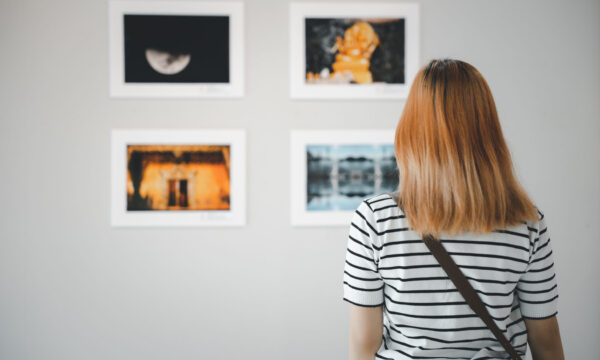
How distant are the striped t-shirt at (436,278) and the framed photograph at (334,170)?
85cm

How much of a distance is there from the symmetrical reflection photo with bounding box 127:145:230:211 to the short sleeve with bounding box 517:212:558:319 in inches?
46.3

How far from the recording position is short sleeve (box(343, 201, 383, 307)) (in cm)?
80

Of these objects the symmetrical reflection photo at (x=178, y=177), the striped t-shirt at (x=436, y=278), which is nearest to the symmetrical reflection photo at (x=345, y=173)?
the symmetrical reflection photo at (x=178, y=177)

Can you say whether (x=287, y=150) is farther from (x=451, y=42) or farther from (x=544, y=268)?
(x=544, y=268)

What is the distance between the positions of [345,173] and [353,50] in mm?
549

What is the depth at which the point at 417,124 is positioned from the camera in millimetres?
799

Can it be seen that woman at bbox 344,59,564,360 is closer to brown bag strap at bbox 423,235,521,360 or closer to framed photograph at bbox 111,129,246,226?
brown bag strap at bbox 423,235,521,360

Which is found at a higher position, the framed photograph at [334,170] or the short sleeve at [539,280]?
the framed photograph at [334,170]

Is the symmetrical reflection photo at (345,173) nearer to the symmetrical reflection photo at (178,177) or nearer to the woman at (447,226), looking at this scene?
the symmetrical reflection photo at (178,177)

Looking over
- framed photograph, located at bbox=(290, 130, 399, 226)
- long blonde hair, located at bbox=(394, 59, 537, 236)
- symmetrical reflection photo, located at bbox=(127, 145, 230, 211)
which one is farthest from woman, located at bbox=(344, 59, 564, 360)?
symmetrical reflection photo, located at bbox=(127, 145, 230, 211)

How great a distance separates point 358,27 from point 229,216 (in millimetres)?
1016

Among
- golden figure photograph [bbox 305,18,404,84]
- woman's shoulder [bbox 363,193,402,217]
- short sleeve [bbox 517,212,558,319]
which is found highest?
golden figure photograph [bbox 305,18,404,84]

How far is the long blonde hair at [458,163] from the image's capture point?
30.0 inches

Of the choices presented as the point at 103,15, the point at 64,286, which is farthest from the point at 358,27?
the point at 64,286
